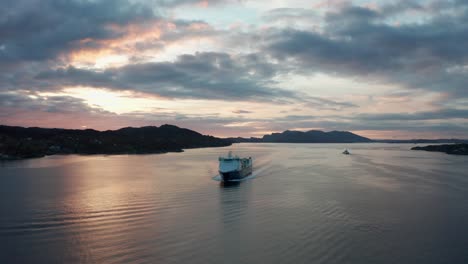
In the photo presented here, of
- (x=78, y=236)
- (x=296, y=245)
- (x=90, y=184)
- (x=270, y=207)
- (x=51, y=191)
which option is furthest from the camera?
(x=90, y=184)

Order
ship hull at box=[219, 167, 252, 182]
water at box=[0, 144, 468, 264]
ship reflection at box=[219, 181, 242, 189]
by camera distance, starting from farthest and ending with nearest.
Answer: ship hull at box=[219, 167, 252, 182], ship reflection at box=[219, 181, 242, 189], water at box=[0, 144, 468, 264]

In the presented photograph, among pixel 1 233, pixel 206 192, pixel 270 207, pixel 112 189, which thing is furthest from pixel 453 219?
pixel 112 189

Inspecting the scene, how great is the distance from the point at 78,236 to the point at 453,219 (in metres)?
30.4

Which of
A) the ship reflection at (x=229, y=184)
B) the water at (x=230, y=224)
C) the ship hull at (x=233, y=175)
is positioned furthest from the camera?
the ship hull at (x=233, y=175)

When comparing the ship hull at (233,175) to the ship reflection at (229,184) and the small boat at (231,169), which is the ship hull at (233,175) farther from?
the ship reflection at (229,184)

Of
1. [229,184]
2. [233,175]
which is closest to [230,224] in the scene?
[229,184]

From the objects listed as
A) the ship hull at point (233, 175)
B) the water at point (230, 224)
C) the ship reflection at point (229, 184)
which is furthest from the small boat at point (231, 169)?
the water at point (230, 224)

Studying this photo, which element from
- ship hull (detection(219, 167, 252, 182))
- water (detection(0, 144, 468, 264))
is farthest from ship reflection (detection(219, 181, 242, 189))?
water (detection(0, 144, 468, 264))

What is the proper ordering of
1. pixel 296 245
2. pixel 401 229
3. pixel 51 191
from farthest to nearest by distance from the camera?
pixel 51 191
pixel 401 229
pixel 296 245

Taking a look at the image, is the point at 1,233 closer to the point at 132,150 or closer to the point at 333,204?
the point at 333,204

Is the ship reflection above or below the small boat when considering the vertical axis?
below

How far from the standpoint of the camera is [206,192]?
A: 40.7 meters

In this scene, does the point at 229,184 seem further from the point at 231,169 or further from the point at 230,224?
the point at 230,224

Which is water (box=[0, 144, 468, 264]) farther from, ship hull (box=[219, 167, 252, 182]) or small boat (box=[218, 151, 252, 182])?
small boat (box=[218, 151, 252, 182])
